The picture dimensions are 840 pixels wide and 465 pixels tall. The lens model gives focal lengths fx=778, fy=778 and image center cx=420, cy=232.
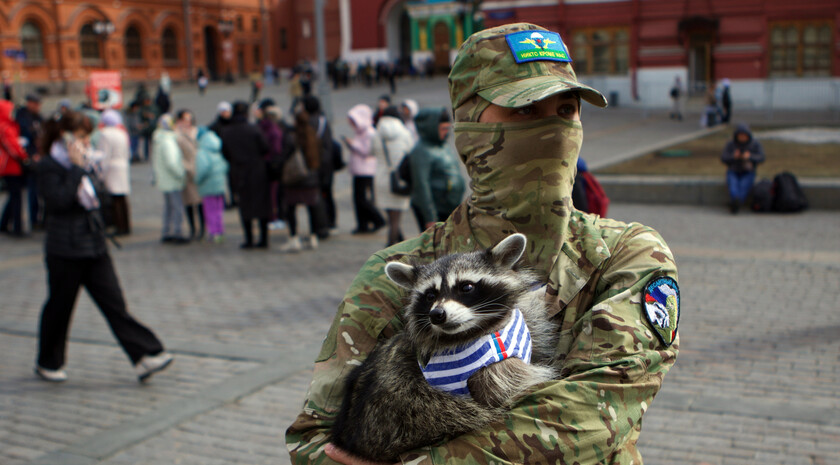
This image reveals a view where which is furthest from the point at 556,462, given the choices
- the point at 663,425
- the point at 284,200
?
the point at 284,200

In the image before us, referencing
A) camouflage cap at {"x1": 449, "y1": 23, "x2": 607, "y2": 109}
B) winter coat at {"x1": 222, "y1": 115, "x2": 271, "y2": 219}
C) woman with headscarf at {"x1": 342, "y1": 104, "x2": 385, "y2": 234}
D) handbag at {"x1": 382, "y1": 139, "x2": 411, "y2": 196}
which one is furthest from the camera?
woman with headscarf at {"x1": 342, "y1": 104, "x2": 385, "y2": 234}

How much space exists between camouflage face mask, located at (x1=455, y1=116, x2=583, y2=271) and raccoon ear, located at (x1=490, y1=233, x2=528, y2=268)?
0.13 metres

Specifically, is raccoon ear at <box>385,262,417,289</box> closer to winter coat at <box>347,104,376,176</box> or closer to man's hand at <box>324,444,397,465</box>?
man's hand at <box>324,444,397,465</box>

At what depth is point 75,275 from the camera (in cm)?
732

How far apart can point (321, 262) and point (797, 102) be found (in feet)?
85.3

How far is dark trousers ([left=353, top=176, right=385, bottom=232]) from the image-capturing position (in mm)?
13500

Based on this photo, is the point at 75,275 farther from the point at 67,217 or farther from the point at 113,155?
the point at 113,155

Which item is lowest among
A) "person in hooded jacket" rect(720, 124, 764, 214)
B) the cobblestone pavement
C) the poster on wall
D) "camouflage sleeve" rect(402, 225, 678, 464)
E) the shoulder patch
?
the cobblestone pavement

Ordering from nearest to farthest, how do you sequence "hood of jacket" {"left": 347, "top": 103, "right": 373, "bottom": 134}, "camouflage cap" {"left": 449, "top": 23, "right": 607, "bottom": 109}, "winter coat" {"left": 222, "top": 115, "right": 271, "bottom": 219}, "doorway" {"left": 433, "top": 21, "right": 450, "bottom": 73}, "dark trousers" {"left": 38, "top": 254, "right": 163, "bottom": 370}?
"camouflage cap" {"left": 449, "top": 23, "right": 607, "bottom": 109}, "dark trousers" {"left": 38, "top": 254, "right": 163, "bottom": 370}, "winter coat" {"left": 222, "top": 115, "right": 271, "bottom": 219}, "hood of jacket" {"left": 347, "top": 103, "right": 373, "bottom": 134}, "doorway" {"left": 433, "top": 21, "right": 450, "bottom": 73}

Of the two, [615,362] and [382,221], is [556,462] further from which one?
[382,221]

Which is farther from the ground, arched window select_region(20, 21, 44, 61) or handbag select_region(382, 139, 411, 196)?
arched window select_region(20, 21, 44, 61)

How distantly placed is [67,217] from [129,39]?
5645 centimetres

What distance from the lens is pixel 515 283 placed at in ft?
6.68

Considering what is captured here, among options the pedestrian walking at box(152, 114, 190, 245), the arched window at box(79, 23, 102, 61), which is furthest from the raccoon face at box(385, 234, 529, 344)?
the arched window at box(79, 23, 102, 61)
